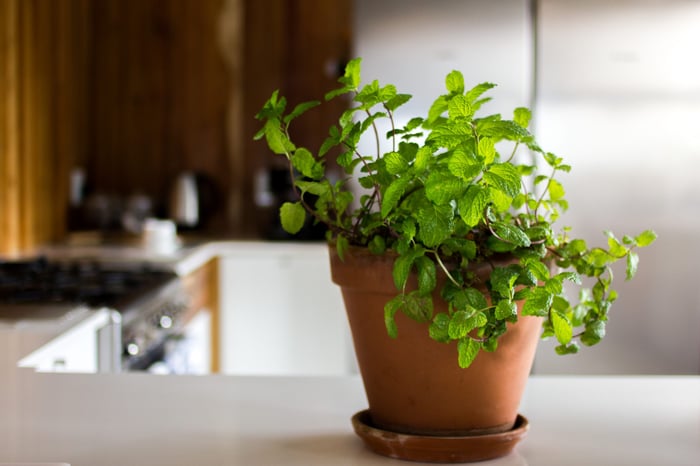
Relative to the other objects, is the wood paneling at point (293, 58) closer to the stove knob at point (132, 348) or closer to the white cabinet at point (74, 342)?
the stove knob at point (132, 348)

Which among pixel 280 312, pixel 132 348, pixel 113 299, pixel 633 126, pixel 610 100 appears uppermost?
pixel 610 100

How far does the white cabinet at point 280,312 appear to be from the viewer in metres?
3.89

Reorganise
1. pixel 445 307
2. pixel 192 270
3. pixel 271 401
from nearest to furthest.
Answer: pixel 445 307
pixel 271 401
pixel 192 270

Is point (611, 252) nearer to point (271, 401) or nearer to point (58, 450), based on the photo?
point (271, 401)

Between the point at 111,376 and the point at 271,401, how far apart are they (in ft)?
0.86

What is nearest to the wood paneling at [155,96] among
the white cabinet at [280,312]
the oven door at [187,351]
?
the white cabinet at [280,312]

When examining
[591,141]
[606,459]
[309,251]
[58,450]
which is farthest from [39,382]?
[591,141]

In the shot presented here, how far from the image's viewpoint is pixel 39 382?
1272 millimetres

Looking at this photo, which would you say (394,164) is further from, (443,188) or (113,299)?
(113,299)

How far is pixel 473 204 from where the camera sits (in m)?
0.82

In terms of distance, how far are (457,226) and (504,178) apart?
0.09 meters

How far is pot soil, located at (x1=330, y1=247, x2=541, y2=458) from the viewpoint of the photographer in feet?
3.03

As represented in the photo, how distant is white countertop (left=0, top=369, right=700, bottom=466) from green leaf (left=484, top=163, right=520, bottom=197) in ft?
0.93

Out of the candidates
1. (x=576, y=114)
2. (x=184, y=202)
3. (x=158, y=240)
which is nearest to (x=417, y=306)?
(x=158, y=240)
